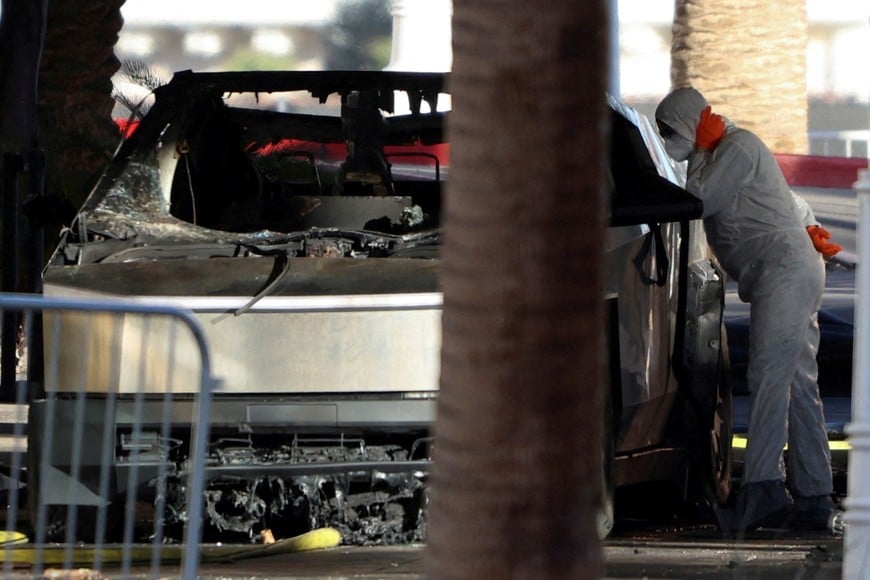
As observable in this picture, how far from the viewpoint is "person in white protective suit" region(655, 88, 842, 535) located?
754 centimetres

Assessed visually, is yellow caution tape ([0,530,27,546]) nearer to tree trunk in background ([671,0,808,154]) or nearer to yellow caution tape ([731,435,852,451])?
yellow caution tape ([731,435,852,451])

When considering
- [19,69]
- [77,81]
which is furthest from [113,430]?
[77,81]

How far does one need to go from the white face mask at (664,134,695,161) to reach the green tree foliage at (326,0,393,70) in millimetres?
19490

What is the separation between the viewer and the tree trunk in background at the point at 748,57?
61.0 ft

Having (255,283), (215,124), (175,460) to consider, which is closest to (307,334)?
(255,283)

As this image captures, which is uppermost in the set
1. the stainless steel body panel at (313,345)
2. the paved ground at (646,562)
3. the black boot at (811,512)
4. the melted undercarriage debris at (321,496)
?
the stainless steel body panel at (313,345)

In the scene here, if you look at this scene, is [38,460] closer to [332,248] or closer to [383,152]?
[332,248]

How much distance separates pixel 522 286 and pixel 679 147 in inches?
198

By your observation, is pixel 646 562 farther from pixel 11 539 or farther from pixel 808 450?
pixel 11 539

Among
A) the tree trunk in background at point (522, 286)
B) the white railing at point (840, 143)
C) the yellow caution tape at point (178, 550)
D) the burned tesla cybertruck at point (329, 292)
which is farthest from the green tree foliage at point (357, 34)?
the tree trunk in background at point (522, 286)

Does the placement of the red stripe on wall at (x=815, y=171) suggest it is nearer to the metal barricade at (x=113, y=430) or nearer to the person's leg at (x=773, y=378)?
the person's leg at (x=773, y=378)

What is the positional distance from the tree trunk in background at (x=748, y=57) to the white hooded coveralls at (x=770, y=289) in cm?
1099

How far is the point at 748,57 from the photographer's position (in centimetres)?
1866

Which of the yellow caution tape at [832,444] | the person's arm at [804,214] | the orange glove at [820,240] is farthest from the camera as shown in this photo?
the yellow caution tape at [832,444]
